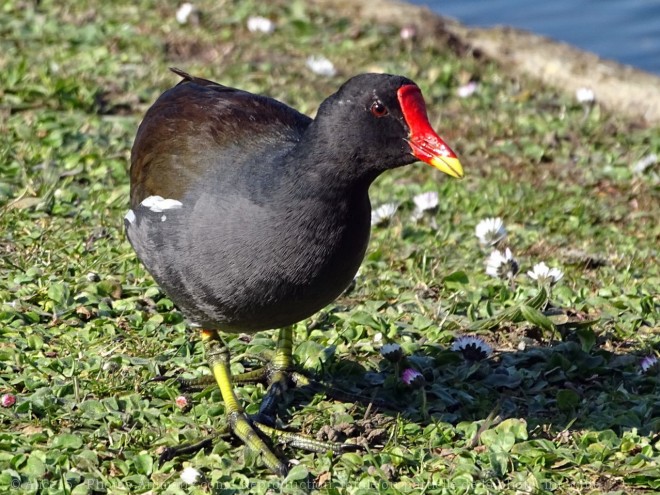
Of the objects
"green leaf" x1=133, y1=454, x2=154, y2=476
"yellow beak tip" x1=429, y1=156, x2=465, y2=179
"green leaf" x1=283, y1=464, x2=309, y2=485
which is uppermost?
"yellow beak tip" x1=429, y1=156, x2=465, y2=179

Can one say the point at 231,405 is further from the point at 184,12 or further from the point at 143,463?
the point at 184,12

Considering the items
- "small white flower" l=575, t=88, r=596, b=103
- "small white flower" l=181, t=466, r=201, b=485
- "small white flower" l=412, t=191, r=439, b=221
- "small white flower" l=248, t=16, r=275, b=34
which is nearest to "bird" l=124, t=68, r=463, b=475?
"small white flower" l=181, t=466, r=201, b=485

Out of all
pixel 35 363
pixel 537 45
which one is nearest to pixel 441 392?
pixel 35 363

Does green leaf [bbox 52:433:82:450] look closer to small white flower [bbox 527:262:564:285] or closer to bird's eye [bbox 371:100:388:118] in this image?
bird's eye [bbox 371:100:388:118]

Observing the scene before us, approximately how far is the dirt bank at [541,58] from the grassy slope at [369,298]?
220mm

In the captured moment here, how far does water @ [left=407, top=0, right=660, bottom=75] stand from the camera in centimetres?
999

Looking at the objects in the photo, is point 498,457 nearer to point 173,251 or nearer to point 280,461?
point 280,461

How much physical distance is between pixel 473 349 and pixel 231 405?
983 mm

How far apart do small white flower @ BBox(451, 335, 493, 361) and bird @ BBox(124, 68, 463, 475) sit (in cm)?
75

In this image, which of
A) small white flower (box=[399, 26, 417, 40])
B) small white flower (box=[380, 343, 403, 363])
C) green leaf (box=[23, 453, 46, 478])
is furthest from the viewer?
small white flower (box=[399, 26, 417, 40])

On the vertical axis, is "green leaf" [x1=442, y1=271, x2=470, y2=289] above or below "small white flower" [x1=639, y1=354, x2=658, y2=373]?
above

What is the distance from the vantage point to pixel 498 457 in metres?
3.66

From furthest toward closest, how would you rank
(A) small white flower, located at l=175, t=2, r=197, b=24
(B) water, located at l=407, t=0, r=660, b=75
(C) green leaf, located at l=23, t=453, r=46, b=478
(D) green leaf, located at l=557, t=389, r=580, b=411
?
(B) water, located at l=407, t=0, r=660, b=75
(A) small white flower, located at l=175, t=2, r=197, b=24
(D) green leaf, located at l=557, t=389, r=580, b=411
(C) green leaf, located at l=23, t=453, r=46, b=478

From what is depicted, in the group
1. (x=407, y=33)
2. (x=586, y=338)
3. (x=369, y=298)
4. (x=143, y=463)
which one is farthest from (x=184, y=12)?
(x=143, y=463)
